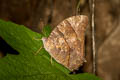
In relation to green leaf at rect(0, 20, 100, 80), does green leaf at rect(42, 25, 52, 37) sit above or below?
above

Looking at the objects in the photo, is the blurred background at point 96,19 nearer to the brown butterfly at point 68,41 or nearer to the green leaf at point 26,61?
the brown butterfly at point 68,41

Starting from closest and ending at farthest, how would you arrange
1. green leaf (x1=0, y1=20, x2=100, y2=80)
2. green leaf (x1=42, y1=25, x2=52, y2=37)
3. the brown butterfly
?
green leaf (x1=0, y1=20, x2=100, y2=80) → the brown butterfly → green leaf (x1=42, y1=25, x2=52, y2=37)

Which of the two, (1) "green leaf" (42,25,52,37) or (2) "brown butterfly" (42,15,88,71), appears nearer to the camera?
(2) "brown butterfly" (42,15,88,71)

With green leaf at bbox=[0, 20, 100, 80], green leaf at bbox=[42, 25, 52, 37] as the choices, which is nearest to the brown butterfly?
green leaf at bbox=[0, 20, 100, 80]

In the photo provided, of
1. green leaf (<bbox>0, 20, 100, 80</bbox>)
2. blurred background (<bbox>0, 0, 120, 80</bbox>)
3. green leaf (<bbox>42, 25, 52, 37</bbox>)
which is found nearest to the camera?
green leaf (<bbox>0, 20, 100, 80</bbox>)

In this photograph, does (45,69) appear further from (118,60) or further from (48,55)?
(118,60)

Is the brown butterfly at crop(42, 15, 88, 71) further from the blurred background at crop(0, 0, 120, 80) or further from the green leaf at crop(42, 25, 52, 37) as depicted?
the blurred background at crop(0, 0, 120, 80)

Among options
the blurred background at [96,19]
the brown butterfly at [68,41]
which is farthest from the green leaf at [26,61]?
the blurred background at [96,19]
